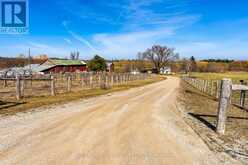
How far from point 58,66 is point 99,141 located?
2374 inches

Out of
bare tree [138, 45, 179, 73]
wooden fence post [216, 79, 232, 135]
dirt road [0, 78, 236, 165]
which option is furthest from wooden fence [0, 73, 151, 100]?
bare tree [138, 45, 179, 73]

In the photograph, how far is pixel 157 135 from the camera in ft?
18.5

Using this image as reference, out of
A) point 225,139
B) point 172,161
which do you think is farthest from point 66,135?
point 225,139

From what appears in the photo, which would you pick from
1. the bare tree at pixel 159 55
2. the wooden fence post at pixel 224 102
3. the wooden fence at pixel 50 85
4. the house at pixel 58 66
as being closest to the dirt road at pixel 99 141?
the wooden fence post at pixel 224 102

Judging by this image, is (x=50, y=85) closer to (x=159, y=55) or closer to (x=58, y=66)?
(x=58, y=66)

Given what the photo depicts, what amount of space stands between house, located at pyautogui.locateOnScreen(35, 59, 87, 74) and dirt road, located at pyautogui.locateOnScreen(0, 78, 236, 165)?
54.5 meters

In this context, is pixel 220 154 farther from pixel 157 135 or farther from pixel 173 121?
pixel 173 121

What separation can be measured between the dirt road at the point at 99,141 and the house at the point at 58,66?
54491 millimetres

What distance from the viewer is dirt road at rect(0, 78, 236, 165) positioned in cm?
408

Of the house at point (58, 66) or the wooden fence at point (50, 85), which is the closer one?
the wooden fence at point (50, 85)

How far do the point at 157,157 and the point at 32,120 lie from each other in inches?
189

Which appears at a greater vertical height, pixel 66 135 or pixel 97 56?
pixel 97 56

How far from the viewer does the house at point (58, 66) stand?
58969mm

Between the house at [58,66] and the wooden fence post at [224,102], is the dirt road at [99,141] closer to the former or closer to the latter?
the wooden fence post at [224,102]
